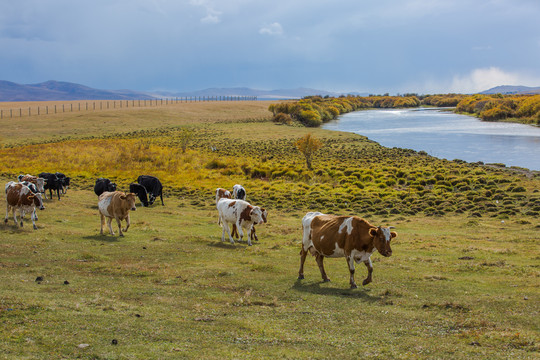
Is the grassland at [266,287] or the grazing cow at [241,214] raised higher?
the grazing cow at [241,214]

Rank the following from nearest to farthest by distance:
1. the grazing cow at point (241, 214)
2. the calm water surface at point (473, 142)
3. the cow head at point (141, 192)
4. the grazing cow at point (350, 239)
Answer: the grazing cow at point (350, 239)
the grazing cow at point (241, 214)
the cow head at point (141, 192)
the calm water surface at point (473, 142)

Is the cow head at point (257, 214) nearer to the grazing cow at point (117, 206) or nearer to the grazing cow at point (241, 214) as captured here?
the grazing cow at point (241, 214)

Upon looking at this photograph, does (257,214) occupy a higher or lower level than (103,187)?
higher

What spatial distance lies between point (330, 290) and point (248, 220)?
6.41 metres

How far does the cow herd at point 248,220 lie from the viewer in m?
11.6

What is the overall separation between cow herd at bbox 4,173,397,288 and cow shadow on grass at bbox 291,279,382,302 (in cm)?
32

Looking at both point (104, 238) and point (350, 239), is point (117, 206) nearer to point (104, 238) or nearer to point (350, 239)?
point (104, 238)

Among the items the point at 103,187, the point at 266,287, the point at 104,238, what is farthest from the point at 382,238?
the point at 103,187

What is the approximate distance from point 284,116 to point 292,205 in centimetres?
9281

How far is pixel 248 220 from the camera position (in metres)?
17.4

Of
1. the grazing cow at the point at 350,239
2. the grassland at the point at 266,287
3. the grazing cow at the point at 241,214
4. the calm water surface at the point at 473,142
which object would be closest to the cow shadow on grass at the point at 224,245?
the grassland at the point at 266,287

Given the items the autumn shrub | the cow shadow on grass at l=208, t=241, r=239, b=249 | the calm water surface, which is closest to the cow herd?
the cow shadow on grass at l=208, t=241, r=239, b=249

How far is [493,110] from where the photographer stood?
13388 centimetres

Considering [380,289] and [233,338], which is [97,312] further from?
[380,289]
